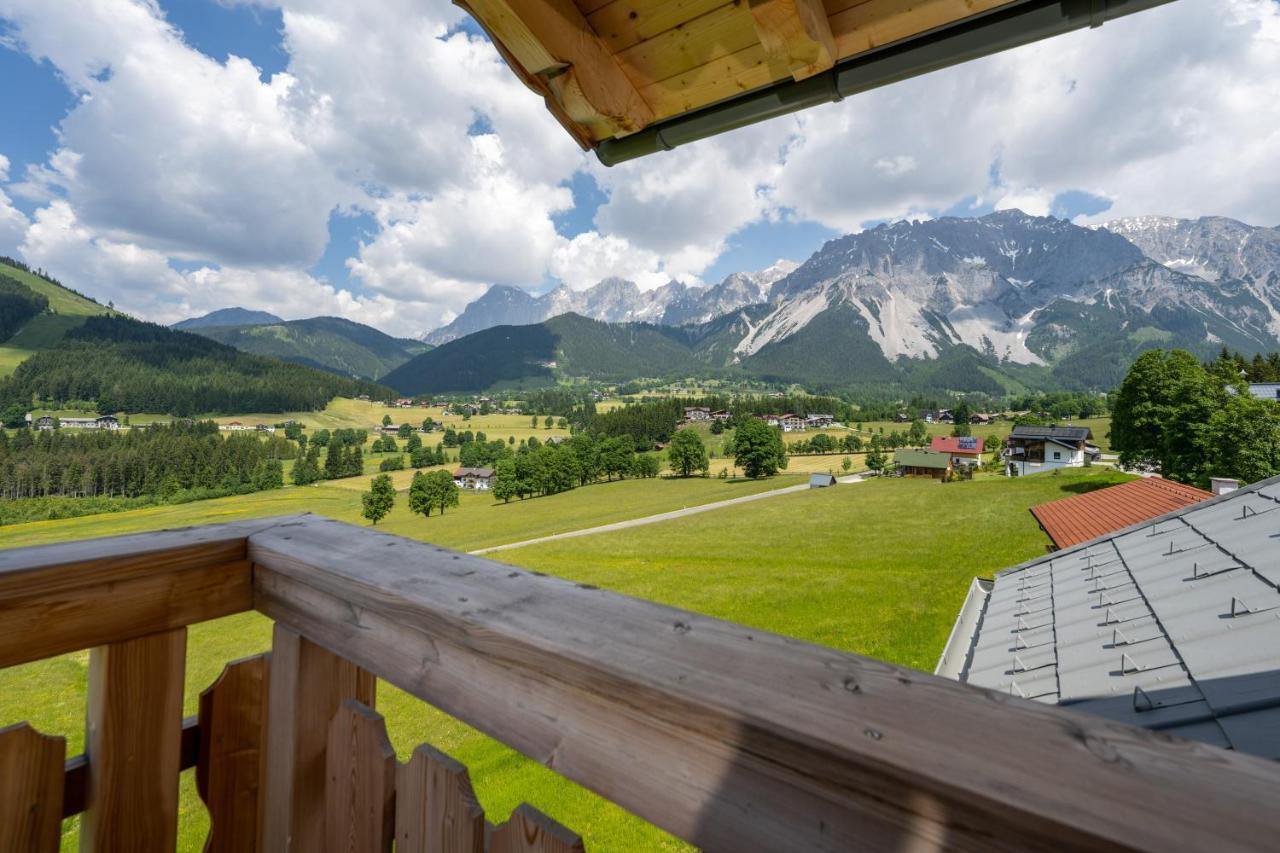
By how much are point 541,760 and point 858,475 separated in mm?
66562

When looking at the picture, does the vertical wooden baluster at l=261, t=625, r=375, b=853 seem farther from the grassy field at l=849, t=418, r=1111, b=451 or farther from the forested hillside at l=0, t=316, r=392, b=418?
the forested hillside at l=0, t=316, r=392, b=418

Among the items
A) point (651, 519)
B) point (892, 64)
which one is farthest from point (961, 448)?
point (892, 64)

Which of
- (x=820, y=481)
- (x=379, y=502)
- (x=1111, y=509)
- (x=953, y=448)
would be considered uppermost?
(x=953, y=448)

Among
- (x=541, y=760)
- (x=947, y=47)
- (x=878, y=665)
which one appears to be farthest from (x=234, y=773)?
(x=947, y=47)

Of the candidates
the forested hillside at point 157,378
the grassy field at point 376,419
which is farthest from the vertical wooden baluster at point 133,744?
the forested hillside at point 157,378

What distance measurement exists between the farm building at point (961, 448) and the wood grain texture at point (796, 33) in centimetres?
7131

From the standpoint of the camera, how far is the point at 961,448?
223 feet

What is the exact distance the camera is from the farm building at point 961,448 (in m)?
65.6

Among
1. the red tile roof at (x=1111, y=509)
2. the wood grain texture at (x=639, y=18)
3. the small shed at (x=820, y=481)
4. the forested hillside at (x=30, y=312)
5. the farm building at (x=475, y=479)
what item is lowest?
the farm building at (x=475, y=479)

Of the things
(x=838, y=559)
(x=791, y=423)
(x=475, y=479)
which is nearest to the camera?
(x=838, y=559)

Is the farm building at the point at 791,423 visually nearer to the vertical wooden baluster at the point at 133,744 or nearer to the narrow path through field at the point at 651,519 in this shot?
the narrow path through field at the point at 651,519

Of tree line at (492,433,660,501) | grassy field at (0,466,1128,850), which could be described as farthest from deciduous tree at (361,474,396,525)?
tree line at (492,433,660,501)

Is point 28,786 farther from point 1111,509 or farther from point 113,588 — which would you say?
point 1111,509

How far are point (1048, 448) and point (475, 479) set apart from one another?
66.9 m
